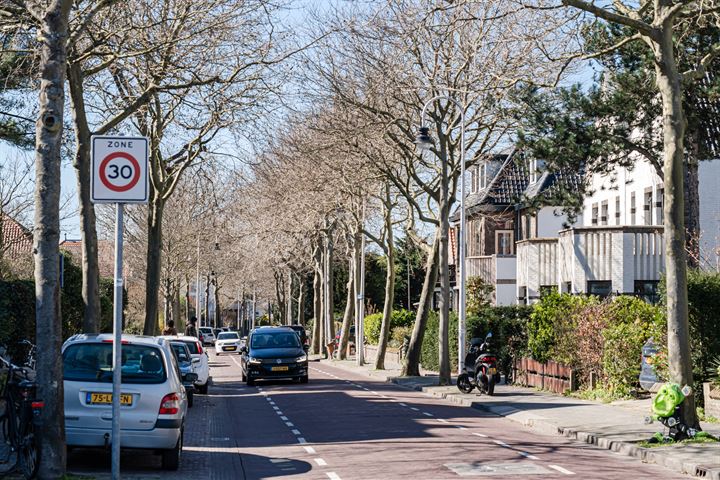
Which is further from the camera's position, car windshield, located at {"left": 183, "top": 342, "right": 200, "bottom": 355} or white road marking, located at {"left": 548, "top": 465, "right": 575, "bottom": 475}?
car windshield, located at {"left": 183, "top": 342, "right": 200, "bottom": 355}

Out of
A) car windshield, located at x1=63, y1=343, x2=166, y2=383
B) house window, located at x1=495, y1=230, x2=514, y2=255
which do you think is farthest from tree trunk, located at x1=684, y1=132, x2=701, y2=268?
house window, located at x1=495, y1=230, x2=514, y2=255

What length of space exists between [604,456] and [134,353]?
6.84m

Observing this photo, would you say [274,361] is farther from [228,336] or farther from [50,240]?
[228,336]

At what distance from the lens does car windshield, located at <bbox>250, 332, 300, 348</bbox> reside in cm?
3569

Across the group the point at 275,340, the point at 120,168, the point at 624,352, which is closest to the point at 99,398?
the point at 120,168

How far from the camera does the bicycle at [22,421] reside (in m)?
11.1

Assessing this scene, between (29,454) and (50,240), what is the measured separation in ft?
7.48

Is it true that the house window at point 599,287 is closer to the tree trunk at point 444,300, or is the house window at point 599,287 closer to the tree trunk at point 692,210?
the tree trunk at point 692,210

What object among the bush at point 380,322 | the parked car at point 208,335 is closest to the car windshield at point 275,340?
the bush at point 380,322

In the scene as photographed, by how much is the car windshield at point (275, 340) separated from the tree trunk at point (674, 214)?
68.5 feet

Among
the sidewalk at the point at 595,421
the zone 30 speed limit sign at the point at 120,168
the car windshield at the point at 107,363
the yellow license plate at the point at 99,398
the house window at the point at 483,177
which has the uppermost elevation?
the house window at the point at 483,177

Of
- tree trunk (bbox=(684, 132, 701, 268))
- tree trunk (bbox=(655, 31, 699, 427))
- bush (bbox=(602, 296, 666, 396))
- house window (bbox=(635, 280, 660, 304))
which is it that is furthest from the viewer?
house window (bbox=(635, 280, 660, 304))

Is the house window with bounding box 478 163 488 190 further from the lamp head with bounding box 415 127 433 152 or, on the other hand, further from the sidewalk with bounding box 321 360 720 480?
the lamp head with bounding box 415 127 433 152

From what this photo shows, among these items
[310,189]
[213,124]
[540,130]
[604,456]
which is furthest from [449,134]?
[604,456]
